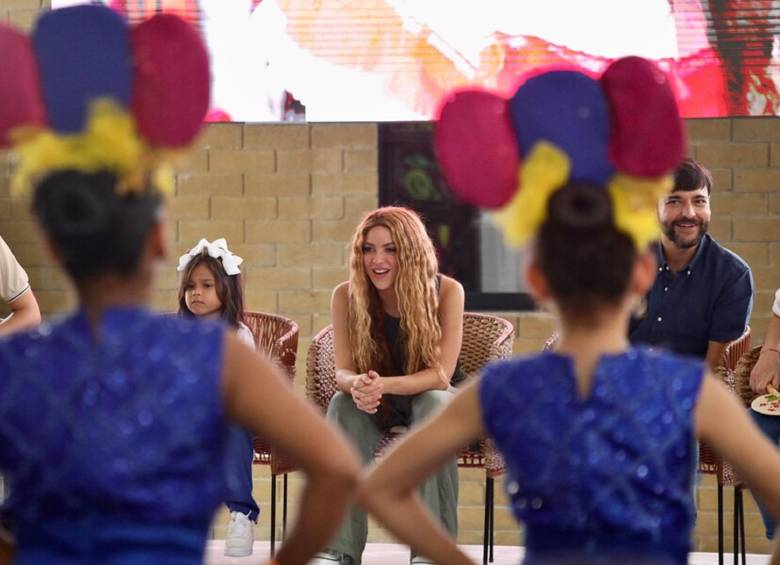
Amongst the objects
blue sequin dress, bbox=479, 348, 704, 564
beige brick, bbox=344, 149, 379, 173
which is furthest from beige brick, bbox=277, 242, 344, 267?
blue sequin dress, bbox=479, 348, 704, 564

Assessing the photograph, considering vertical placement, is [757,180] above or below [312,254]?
above

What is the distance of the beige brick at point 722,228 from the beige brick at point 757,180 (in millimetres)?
128

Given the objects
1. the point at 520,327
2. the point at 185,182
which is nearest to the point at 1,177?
the point at 185,182

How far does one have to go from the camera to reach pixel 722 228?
5.28 meters

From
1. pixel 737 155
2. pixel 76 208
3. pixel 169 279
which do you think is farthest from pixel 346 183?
pixel 76 208

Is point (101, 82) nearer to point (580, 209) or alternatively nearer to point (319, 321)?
point (580, 209)

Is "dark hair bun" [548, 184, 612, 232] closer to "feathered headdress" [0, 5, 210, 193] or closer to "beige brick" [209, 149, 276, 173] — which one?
"feathered headdress" [0, 5, 210, 193]

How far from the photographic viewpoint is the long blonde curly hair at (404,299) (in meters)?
4.26

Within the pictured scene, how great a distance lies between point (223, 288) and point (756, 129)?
2124 millimetres

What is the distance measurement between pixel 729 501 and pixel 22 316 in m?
2.70

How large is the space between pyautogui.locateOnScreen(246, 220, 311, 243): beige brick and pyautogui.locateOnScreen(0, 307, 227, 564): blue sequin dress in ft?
12.8

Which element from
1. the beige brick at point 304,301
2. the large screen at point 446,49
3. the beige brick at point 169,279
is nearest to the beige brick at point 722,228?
the large screen at point 446,49

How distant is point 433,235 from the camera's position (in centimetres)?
553

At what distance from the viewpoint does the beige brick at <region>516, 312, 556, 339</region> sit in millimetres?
5379
